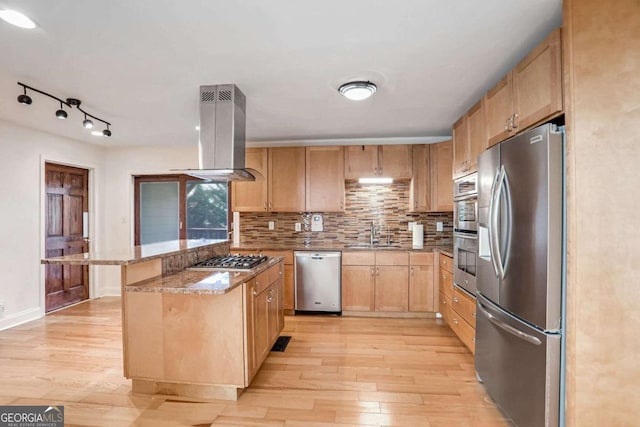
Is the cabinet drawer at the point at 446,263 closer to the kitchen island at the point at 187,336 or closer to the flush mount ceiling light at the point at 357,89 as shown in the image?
the flush mount ceiling light at the point at 357,89

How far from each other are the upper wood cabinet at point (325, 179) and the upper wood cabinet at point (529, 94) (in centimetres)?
208

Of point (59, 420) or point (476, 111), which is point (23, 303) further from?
point (476, 111)

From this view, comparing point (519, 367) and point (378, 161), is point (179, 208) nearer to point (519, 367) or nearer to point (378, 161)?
point (378, 161)

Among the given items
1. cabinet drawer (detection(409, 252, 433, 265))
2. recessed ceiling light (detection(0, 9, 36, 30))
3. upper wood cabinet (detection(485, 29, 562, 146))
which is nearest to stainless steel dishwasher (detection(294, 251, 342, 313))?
cabinet drawer (detection(409, 252, 433, 265))

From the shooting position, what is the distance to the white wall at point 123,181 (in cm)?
487

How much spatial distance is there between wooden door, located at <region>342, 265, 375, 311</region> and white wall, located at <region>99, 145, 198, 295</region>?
2.96m

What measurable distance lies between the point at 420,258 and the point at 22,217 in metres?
4.90

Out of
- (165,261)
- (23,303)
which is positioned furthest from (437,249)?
(23,303)

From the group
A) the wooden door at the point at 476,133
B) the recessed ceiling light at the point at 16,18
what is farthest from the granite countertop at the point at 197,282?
the wooden door at the point at 476,133

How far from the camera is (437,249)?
12.6 feet

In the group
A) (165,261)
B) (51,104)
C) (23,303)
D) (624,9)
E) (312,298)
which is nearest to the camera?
(624,9)

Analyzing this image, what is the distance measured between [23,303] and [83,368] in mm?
1927

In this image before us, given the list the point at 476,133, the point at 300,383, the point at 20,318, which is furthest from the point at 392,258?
the point at 20,318

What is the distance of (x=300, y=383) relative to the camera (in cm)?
239
